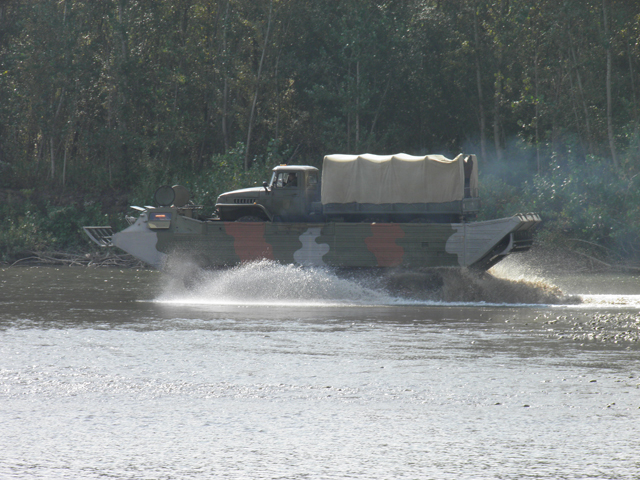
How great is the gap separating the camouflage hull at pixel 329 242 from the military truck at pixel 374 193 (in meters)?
0.62

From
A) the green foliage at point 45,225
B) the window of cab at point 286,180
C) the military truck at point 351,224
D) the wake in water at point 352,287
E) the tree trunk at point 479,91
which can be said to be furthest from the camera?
the tree trunk at point 479,91

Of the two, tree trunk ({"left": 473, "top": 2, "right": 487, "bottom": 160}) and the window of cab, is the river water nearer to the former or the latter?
the window of cab

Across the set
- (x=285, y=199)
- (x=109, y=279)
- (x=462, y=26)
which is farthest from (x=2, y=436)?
(x=462, y=26)

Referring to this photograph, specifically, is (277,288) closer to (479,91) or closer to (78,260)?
(78,260)

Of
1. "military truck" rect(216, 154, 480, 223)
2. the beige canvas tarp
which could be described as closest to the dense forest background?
"military truck" rect(216, 154, 480, 223)

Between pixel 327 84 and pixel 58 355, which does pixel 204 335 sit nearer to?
pixel 58 355

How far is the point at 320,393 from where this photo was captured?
7887 millimetres

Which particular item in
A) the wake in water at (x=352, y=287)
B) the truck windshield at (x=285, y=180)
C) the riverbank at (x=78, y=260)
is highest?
the truck windshield at (x=285, y=180)

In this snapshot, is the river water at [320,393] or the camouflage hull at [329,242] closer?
the river water at [320,393]

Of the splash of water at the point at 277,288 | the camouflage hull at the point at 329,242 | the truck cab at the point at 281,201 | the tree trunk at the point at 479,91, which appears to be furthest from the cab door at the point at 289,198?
the tree trunk at the point at 479,91

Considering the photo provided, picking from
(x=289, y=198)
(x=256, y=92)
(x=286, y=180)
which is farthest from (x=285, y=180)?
(x=256, y=92)

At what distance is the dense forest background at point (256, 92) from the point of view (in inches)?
1358

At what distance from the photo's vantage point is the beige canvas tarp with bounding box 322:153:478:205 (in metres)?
18.2

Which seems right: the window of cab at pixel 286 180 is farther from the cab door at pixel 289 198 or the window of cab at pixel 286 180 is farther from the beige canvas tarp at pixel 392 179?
the beige canvas tarp at pixel 392 179
